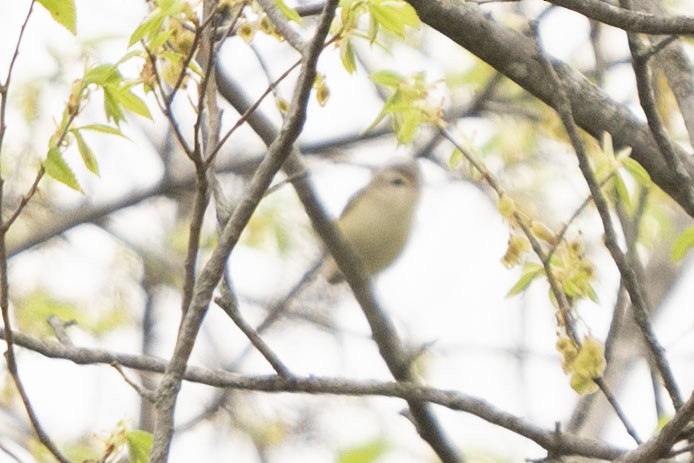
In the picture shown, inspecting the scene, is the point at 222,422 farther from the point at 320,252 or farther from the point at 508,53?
the point at 508,53

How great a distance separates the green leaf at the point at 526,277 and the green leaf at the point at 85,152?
77cm

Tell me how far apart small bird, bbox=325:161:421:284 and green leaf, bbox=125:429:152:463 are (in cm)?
243

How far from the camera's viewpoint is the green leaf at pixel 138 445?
1.76 metres

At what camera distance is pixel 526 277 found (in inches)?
79.0

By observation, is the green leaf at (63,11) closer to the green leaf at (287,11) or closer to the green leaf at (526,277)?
the green leaf at (287,11)

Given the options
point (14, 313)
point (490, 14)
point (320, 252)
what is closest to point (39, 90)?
point (14, 313)

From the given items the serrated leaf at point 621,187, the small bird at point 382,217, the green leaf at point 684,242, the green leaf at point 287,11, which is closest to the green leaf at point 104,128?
the green leaf at point 287,11

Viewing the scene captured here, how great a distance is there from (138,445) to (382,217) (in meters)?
2.60

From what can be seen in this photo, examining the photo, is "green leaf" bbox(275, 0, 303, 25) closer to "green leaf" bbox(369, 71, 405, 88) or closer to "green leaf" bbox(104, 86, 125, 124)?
"green leaf" bbox(104, 86, 125, 124)

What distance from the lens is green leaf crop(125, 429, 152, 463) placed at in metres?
1.76

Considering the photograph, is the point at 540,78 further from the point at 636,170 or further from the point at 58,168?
the point at 58,168

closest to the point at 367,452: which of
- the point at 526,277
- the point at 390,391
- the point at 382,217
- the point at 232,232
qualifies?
the point at 390,391

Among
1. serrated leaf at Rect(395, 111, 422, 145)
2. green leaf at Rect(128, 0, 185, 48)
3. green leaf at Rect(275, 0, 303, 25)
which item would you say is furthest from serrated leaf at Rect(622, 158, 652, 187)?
green leaf at Rect(128, 0, 185, 48)

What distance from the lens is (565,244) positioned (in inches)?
75.9
